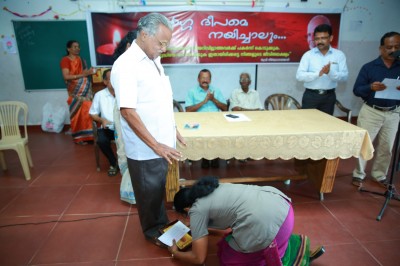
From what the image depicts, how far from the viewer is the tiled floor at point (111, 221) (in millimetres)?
1856

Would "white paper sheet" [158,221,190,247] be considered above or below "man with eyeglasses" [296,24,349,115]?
below

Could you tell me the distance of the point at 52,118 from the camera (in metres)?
4.76

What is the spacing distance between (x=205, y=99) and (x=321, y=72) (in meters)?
1.36

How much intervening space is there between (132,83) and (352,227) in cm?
204

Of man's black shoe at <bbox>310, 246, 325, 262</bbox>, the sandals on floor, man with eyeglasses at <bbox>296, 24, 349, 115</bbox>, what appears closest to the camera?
man's black shoe at <bbox>310, 246, 325, 262</bbox>

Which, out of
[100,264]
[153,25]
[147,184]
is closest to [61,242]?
[100,264]

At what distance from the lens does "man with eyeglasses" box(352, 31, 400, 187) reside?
7.98ft

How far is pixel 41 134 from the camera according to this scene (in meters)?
4.72

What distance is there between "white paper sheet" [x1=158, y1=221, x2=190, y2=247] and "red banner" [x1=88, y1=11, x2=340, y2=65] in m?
3.27

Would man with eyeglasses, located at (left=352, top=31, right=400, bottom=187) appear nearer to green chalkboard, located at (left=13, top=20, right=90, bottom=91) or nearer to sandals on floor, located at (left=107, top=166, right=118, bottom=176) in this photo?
sandals on floor, located at (left=107, top=166, right=118, bottom=176)

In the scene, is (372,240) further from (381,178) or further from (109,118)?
(109,118)

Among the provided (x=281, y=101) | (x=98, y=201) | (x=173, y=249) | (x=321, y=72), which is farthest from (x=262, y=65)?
(x=173, y=249)

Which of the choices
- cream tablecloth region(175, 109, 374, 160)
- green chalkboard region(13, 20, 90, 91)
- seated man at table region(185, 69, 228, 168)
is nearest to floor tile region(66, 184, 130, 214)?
cream tablecloth region(175, 109, 374, 160)

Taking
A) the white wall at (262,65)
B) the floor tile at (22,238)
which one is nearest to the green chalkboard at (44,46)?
the white wall at (262,65)
